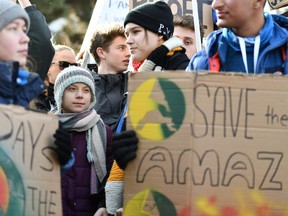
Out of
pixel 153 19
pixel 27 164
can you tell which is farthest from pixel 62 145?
pixel 153 19

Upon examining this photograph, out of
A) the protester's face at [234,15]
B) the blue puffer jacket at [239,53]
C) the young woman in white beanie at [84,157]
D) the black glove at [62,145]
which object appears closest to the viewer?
the black glove at [62,145]

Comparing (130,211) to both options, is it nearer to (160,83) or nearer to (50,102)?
(160,83)

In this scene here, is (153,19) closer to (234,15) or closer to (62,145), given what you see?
(234,15)

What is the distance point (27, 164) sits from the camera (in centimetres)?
500

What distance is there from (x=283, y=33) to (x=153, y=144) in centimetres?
97

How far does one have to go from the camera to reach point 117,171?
Answer: 18.8 ft

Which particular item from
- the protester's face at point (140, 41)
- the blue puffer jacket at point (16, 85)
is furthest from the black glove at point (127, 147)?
the protester's face at point (140, 41)

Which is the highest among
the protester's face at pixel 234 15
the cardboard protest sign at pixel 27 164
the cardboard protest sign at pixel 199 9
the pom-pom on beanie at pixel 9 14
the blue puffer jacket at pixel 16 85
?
the cardboard protest sign at pixel 199 9

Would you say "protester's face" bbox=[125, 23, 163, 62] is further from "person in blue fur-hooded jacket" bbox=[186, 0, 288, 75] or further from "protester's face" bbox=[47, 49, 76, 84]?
"protester's face" bbox=[47, 49, 76, 84]

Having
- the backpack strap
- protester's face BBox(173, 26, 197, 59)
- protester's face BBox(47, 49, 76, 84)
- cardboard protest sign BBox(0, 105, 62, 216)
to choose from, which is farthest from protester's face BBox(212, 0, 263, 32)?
protester's face BBox(47, 49, 76, 84)

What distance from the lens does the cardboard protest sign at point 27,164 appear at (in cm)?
492

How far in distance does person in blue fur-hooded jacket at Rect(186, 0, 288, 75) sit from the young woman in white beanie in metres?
0.84

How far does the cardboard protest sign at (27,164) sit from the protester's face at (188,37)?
9.18ft

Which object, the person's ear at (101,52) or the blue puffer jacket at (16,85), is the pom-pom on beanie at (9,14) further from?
the person's ear at (101,52)
